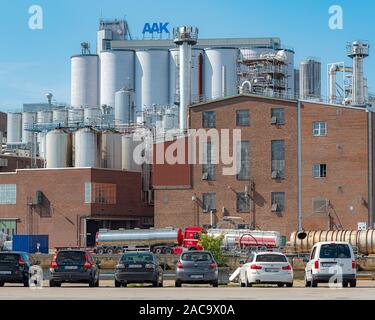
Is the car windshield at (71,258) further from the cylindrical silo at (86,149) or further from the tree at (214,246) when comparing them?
the cylindrical silo at (86,149)

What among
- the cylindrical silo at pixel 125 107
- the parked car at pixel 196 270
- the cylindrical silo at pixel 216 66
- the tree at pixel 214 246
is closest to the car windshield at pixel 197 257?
the parked car at pixel 196 270

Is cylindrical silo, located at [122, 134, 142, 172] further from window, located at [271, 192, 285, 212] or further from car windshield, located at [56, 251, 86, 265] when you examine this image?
car windshield, located at [56, 251, 86, 265]

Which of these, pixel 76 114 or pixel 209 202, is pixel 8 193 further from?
pixel 76 114

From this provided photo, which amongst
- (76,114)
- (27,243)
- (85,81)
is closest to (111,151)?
(27,243)

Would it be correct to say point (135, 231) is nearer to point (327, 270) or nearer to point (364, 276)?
Answer: point (364, 276)

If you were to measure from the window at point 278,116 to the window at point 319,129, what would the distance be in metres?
3.25

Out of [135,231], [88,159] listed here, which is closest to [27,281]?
[135,231]

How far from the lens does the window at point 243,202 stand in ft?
298

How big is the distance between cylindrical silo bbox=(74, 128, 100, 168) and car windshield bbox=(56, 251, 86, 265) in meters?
58.8

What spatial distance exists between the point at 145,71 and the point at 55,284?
331 ft

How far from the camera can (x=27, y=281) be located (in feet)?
137

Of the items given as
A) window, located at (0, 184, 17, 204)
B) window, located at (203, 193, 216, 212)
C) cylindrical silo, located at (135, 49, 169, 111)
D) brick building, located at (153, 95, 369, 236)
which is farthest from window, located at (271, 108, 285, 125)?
cylindrical silo, located at (135, 49, 169, 111)

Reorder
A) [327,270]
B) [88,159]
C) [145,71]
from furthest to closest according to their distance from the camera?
1. [145,71]
2. [88,159]
3. [327,270]

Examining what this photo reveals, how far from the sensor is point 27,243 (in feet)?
298
